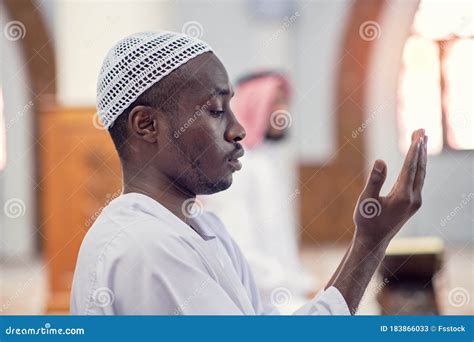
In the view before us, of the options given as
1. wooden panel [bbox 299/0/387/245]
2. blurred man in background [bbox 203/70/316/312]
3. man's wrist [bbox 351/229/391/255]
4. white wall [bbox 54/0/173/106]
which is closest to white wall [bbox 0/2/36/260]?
white wall [bbox 54/0/173/106]

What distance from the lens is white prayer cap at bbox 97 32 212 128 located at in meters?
1.95

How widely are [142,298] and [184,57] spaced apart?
536mm

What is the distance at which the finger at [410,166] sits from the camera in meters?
1.91

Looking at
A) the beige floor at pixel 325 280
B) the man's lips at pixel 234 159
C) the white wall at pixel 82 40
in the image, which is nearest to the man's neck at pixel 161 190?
the man's lips at pixel 234 159

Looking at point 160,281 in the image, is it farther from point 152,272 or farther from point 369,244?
point 369,244

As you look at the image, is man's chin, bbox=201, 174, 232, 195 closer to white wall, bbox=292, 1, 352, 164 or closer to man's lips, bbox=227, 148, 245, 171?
man's lips, bbox=227, 148, 245, 171

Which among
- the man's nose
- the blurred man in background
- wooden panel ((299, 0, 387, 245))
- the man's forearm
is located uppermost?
the man's nose

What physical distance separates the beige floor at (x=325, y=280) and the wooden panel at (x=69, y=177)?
0.24 meters

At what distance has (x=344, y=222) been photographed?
8172 mm

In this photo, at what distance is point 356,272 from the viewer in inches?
75.8

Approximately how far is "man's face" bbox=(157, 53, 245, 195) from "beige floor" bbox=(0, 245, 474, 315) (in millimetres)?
1453

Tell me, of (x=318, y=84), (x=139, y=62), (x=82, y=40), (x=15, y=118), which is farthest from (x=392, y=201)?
(x=318, y=84)
